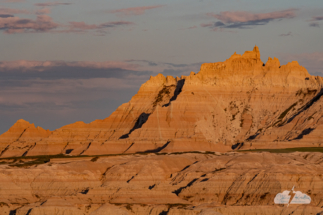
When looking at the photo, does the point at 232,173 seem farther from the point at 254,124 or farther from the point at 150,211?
the point at 254,124

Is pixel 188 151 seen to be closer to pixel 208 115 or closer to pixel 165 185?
pixel 208 115

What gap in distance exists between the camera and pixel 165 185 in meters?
109

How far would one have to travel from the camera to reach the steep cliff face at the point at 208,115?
159875mm

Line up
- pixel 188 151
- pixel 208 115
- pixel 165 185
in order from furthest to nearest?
pixel 208 115 < pixel 188 151 < pixel 165 185

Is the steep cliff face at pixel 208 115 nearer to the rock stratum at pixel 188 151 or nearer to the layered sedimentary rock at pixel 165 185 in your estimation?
the rock stratum at pixel 188 151

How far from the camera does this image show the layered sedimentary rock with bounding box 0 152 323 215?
98.7m

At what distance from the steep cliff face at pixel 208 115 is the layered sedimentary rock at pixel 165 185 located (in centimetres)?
Result: 3768

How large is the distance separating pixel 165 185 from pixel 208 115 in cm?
6260

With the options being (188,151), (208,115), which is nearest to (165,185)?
(188,151)

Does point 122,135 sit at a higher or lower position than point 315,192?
lower

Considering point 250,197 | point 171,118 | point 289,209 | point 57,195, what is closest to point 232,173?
point 250,197

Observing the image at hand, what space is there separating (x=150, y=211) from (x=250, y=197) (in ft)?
45.3

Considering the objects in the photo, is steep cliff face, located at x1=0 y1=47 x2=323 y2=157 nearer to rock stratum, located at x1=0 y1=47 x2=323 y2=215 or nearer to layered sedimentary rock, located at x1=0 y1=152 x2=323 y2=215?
rock stratum, located at x1=0 y1=47 x2=323 y2=215

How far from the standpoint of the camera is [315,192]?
10256cm
